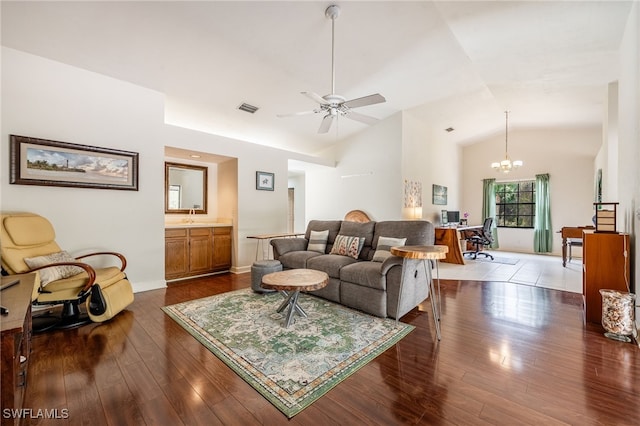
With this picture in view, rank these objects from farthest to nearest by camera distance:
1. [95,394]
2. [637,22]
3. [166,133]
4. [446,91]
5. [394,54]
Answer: [446,91], [166,133], [394,54], [637,22], [95,394]

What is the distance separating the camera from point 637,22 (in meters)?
2.60

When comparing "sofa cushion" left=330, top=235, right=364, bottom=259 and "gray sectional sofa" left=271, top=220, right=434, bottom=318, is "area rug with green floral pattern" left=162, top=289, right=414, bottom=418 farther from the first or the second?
"sofa cushion" left=330, top=235, right=364, bottom=259

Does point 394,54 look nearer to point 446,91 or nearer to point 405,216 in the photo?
point 446,91

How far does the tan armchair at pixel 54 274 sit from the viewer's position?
2617 mm

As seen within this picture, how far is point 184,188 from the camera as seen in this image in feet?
17.5

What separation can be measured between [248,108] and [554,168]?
788 centimetres

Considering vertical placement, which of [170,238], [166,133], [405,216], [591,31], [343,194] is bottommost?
[170,238]

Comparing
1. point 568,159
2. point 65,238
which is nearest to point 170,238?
point 65,238

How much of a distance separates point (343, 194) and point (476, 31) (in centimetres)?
418

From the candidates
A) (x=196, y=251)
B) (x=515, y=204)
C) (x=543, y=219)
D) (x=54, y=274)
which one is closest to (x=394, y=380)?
(x=54, y=274)

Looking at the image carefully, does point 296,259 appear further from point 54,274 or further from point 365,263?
A: point 54,274

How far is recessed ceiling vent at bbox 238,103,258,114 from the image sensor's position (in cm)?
452

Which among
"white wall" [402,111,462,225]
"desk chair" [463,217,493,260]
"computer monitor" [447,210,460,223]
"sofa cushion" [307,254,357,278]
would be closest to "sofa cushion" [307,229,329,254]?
"sofa cushion" [307,254,357,278]

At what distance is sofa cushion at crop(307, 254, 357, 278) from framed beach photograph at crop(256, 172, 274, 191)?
231 centimetres
